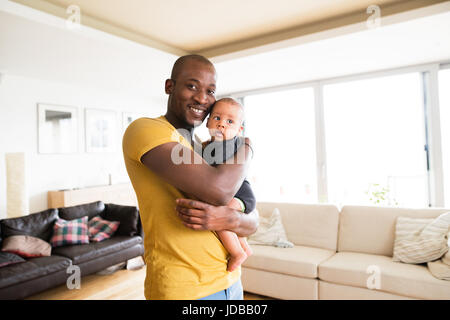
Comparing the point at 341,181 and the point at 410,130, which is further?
the point at 341,181

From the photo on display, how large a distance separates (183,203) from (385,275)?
7.23 feet

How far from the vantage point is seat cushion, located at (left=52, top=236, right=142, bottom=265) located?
3.20m

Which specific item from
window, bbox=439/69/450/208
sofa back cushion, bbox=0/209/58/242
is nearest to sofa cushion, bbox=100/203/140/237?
sofa back cushion, bbox=0/209/58/242

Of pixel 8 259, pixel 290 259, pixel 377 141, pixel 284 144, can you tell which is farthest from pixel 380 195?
pixel 8 259

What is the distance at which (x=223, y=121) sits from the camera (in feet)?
3.87

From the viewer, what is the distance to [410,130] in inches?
183

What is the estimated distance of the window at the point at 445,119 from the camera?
4.41m

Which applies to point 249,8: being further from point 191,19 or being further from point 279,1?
point 191,19

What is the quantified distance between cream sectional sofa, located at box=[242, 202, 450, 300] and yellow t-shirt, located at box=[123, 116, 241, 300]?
79.1 inches

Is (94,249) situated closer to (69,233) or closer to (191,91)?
(69,233)

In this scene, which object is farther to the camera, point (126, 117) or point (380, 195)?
point (126, 117)

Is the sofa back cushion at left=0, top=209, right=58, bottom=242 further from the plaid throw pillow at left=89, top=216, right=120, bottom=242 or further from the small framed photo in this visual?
the small framed photo

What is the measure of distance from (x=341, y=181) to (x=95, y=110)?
4.23m
